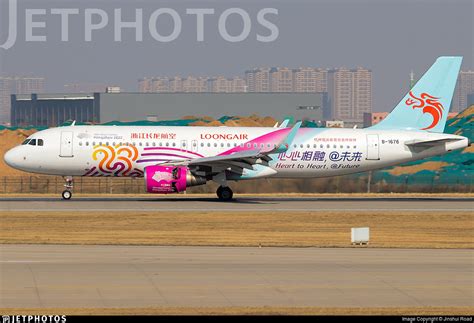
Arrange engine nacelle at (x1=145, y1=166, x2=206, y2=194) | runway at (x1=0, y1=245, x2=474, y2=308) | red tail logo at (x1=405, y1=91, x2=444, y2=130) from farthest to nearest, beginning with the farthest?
red tail logo at (x1=405, y1=91, x2=444, y2=130) < engine nacelle at (x1=145, y1=166, x2=206, y2=194) < runway at (x1=0, y1=245, x2=474, y2=308)

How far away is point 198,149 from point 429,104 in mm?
14932

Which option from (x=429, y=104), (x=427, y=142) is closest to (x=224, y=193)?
(x=427, y=142)

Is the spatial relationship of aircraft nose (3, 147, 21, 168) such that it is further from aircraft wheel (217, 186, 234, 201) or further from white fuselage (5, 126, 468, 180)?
aircraft wheel (217, 186, 234, 201)

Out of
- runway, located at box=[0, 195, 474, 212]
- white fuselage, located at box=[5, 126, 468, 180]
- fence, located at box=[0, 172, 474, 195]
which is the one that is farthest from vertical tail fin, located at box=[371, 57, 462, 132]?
fence, located at box=[0, 172, 474, 195]

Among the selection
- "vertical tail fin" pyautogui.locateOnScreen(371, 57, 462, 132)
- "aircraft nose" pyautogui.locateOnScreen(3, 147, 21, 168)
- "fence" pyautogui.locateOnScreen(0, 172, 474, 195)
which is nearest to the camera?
"aircraft nose" pyautogui.locateOnScreen(3, 147, 21, 168)

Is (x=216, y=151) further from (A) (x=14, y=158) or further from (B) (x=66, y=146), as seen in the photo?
(A) (x=14, y=158)

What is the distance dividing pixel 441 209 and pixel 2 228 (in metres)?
22.7

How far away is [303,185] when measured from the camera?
5994 centimetres

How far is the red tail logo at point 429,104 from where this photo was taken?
56375 millimetres

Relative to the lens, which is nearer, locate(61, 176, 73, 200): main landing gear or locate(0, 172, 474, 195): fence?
locate(61, 176, 73, 200): main landing gear

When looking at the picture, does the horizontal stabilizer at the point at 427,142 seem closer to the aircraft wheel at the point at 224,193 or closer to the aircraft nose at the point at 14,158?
the aircraft wheel at the point at 224,193

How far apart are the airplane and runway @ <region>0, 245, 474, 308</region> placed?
755 inches

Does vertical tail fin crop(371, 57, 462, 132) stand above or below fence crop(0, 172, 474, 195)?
above

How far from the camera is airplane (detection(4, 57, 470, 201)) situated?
50531mm
